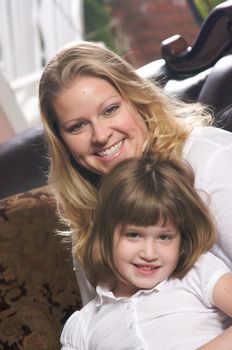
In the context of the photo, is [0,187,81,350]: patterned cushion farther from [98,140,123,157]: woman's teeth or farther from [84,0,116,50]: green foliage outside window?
[84,0,116,50]: green foliage outside window

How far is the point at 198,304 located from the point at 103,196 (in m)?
0.34

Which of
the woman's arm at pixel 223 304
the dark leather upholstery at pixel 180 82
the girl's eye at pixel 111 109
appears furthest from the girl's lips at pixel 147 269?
the dark leather upholstery at pixel 180 82

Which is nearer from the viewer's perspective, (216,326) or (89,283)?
(216,326)

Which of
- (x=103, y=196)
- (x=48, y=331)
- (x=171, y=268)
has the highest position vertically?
(x=103, y=196)

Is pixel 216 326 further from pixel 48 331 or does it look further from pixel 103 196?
pixel 48 331

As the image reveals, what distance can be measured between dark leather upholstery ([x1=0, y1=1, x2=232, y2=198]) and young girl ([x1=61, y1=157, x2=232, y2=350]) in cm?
58

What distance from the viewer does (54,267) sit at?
2.13m

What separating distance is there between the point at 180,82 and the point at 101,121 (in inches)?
26.4

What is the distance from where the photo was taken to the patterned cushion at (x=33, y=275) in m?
2.02

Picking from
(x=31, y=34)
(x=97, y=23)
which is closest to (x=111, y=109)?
(x=31, y=34)

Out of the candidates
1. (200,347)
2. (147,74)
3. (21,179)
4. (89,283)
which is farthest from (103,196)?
(147,74)

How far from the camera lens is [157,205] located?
63.6 inches

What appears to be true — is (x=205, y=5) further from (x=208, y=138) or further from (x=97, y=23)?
(x=208, y=138)

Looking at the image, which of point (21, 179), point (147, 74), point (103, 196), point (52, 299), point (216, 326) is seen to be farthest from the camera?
point (147, 74)
